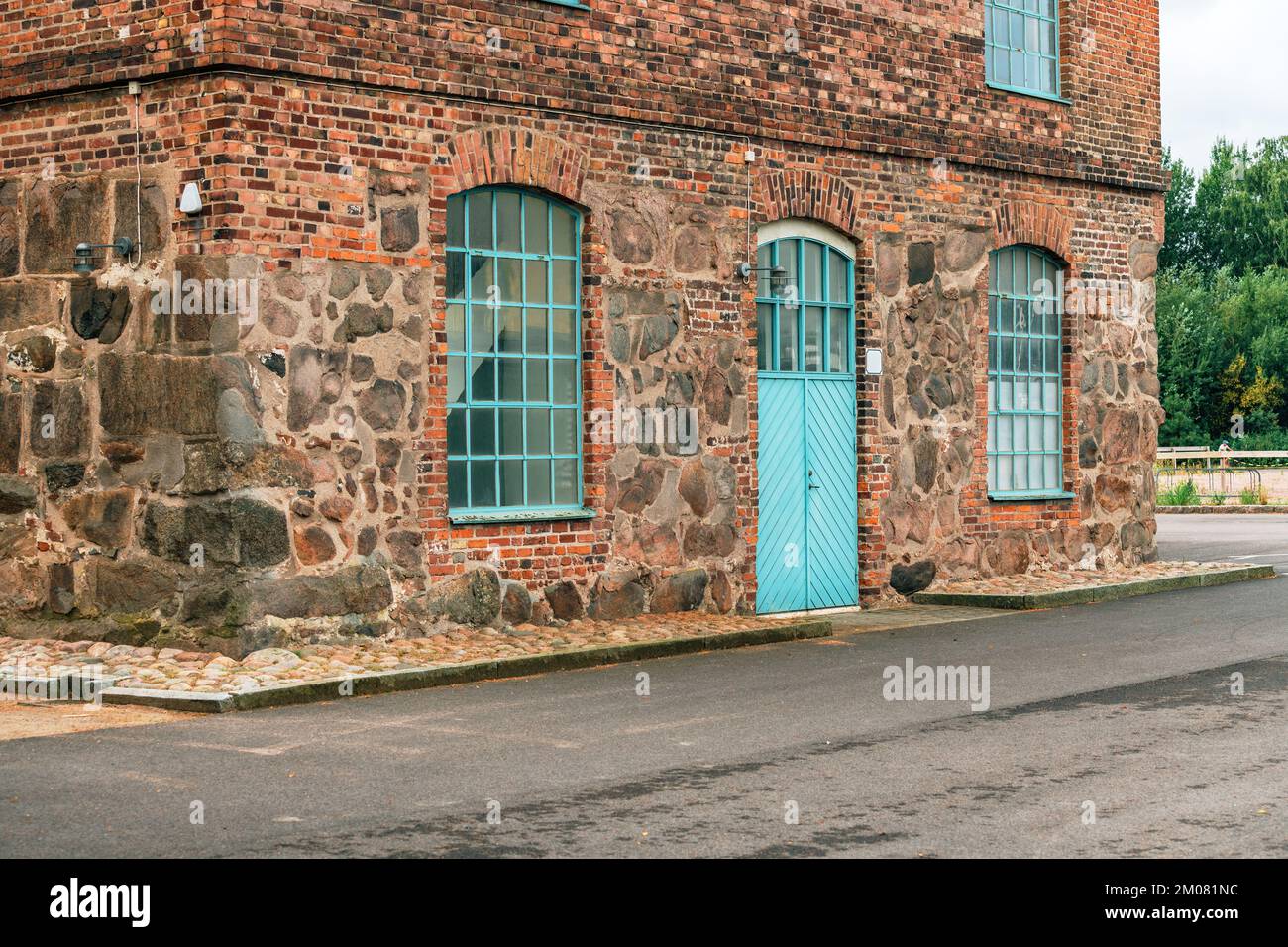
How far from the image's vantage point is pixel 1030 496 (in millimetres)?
19078

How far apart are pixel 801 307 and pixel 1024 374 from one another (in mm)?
3477

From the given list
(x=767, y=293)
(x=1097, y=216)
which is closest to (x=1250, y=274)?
(x=1097, y=216)

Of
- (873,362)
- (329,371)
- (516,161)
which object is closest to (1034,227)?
(873,362)

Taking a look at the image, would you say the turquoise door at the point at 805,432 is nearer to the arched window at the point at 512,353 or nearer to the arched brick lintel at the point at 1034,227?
the arched window at the point at 512,353

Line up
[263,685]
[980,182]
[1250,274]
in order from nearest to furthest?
[263,685] < [980,182] < [1250,274]

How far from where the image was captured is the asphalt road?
7.41 metres

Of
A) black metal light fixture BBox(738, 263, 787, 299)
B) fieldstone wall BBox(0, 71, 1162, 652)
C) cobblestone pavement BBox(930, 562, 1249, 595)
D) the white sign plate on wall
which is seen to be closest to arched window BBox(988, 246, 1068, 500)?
cobblestone pavement BBox(930, 562, 1249, 595)

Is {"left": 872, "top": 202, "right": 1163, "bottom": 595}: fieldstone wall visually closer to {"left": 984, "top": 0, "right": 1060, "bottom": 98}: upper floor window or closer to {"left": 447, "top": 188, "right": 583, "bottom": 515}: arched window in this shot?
{"left": 984, "top": 0, "right": 1060, "bottom": 98}: upper floor window

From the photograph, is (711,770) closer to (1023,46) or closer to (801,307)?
(801,307)

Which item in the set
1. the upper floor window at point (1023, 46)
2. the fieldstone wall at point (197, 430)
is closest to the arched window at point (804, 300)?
the upper floor window at point (1023, 46)

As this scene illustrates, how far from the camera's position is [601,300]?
15.2 meters

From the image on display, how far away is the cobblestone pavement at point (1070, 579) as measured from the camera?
17797 mm
